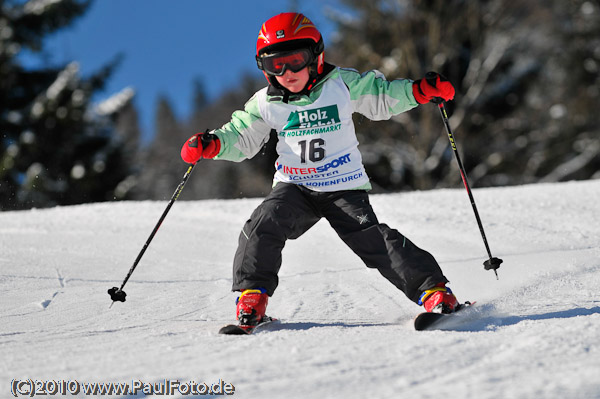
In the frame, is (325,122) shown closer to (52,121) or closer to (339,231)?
(339,231)

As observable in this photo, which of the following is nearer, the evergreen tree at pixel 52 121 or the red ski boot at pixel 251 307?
the red ski boot at pixel 251 307

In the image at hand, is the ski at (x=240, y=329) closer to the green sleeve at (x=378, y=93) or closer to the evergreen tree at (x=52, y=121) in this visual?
the green sleeve at (x=378, y=93)

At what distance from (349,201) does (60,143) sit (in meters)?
15.6

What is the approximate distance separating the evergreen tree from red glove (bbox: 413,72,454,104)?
47.3 feet

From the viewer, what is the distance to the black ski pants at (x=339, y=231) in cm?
266

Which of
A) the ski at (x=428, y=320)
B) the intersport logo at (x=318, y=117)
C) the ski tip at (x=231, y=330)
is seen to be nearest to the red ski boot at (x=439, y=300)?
the ski at (x=428, y=320)

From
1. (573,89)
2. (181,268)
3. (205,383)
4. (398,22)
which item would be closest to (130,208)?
(181,268)

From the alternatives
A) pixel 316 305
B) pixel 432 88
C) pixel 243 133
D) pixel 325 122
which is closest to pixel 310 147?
pixel 325 122

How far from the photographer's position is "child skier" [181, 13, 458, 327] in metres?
2.73

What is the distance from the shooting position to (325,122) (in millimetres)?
2867

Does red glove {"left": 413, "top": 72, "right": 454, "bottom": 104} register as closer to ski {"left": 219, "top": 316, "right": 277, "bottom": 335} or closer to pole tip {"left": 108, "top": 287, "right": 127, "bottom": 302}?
ski {"left": 219, "top": 316, "right": 277, "bottom": 335}

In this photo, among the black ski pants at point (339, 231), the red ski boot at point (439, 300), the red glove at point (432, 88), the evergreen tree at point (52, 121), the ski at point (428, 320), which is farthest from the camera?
the evergreen tree at point (52, 121)

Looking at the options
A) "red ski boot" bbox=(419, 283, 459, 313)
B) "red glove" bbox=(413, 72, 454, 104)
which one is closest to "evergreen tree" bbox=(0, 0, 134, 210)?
"red glove" bbox=(413, 72, 454, 104)

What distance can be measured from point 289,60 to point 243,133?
46 centimetres
